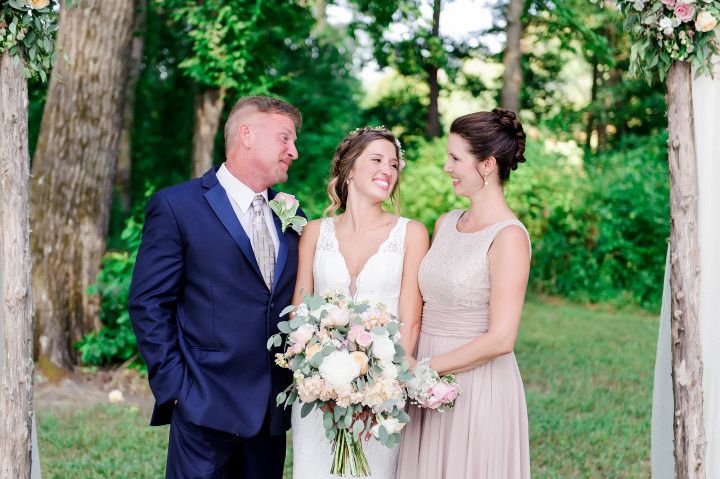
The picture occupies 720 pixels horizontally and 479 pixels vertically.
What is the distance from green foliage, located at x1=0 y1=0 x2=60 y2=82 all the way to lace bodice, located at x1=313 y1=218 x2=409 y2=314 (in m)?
1.44

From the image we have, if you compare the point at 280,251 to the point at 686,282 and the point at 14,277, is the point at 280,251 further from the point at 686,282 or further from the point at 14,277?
the point at 686,282

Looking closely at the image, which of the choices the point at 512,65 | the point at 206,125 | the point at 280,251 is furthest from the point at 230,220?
the point at 512,65

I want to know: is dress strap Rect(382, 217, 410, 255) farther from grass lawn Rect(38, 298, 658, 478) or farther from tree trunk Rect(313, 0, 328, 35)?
tree trunk Rect(313, 0, 328, 35)

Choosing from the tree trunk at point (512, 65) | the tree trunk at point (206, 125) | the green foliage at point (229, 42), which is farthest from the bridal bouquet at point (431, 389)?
the tree trunk at point (512, 65)

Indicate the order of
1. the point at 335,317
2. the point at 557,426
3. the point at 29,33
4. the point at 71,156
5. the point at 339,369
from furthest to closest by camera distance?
the point at 71,156 → the point at 557,426 → the point at 29,33 → the point at 335,317 → the point at 339,369

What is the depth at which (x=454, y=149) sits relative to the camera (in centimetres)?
345

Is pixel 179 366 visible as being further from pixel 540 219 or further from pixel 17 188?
pixel 540 219

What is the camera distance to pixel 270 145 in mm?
3473

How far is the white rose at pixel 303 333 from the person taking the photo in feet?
10.1

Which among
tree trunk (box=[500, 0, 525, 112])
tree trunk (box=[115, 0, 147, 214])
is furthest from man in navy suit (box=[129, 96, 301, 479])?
tree trunk (box=[500, 0, 525, 112])

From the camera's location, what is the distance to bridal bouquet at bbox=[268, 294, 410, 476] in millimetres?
3010

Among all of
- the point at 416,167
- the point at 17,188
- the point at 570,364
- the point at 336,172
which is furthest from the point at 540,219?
the point at 17,188

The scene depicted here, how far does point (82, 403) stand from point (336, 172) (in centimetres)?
394

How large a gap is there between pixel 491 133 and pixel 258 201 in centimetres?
107
